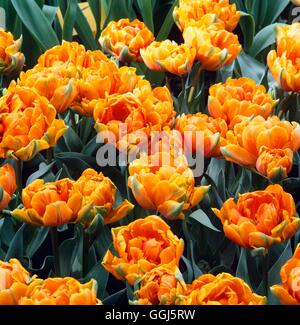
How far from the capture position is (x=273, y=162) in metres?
1.05

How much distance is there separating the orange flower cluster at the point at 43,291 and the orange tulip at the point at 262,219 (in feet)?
0.70

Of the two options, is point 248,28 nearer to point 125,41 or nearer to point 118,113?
point 125,41

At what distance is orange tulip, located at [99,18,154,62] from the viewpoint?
142 centimetres

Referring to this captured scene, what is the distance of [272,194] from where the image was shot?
0.97 m

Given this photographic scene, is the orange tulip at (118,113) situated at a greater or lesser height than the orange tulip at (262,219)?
greater

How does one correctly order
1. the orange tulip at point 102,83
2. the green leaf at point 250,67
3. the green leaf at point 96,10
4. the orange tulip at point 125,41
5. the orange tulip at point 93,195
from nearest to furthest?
the orange tulip at point 93,195
the orange tulip at point 102,83
the orange tulip at point 125,41
the green leaf at point 250,67
the green leaf at point 96,10

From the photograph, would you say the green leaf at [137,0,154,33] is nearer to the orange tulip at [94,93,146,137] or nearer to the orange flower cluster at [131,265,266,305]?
the orange tulip at [94,93,146,137]

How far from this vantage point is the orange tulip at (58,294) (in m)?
0.78

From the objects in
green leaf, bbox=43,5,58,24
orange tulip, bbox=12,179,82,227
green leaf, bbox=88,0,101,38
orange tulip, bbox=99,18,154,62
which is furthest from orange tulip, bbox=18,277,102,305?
green leaf, bbox=88,0,101,38

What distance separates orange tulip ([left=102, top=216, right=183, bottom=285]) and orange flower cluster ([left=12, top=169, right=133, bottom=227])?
8cm

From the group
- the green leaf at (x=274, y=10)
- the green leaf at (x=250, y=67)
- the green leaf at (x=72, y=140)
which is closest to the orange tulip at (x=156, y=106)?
the green leaf at (x=72, y=140)

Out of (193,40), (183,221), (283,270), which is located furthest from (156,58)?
(283,270)

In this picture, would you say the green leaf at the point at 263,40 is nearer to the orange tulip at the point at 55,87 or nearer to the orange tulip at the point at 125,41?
the orange tulip at the point at 125,41

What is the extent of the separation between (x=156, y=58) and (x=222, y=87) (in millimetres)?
158
